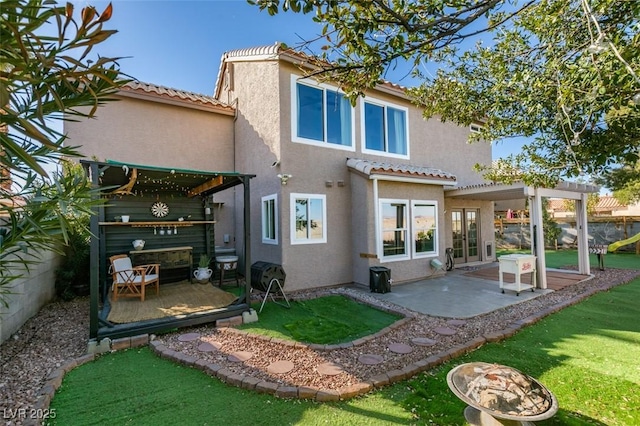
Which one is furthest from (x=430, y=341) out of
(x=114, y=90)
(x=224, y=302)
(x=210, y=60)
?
(x=210, y=60)

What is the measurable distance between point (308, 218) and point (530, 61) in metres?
6.69

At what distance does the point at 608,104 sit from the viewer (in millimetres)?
3330

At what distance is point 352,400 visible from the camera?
3.85 metres

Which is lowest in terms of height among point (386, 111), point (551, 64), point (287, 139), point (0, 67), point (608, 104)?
point (0, 67)

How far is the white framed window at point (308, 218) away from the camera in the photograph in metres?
9.25

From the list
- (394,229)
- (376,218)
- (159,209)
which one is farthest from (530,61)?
(159,209)

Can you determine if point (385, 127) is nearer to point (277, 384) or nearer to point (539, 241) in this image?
point (539, 241)

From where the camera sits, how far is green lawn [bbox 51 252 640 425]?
348 cm

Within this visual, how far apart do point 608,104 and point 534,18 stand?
2060mm

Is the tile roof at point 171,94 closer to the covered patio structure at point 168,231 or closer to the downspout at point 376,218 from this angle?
the covered patio structure at point 168,231

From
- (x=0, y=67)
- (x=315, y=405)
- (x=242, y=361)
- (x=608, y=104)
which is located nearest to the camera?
(x=0, y=67)

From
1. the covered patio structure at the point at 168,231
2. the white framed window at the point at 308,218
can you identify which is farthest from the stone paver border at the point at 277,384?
the white framed window at the point at 308,218

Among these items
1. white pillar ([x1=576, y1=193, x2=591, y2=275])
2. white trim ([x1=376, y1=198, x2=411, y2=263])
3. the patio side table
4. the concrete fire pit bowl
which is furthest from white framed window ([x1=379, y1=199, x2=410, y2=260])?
white pillar ([x1=576, y1=193, x2=591, y2=275])

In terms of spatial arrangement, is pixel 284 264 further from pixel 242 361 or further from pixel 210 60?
pixel 210 60
